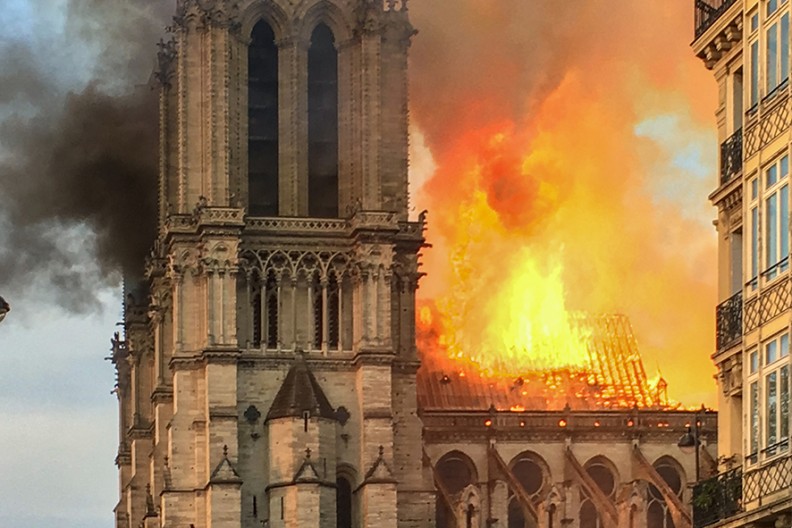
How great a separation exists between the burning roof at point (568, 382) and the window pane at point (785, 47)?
8216 cm

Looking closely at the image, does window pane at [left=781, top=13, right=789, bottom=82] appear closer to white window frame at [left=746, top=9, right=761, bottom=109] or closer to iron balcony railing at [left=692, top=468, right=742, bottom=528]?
white window frame at [left=746, top=9, right=761, bottom=109]

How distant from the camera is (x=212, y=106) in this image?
122938 millimetres

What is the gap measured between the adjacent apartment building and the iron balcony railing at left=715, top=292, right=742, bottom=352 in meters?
0.02

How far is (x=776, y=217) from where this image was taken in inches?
2248

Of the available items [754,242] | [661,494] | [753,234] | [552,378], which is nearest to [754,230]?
[753,234]

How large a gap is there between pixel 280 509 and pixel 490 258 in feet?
86.2

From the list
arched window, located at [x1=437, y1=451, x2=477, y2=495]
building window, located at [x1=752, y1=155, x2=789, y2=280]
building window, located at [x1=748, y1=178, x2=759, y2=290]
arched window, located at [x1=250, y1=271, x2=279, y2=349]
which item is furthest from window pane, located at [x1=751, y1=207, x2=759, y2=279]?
arched window, located at [x1=437, y1=451, x2=477, y2=495]

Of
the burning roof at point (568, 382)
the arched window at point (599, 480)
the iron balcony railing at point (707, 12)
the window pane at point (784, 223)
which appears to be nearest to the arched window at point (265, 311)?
the burning roof at point (568, 382)

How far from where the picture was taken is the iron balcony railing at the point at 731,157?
61.4m

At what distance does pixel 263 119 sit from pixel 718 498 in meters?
67.7

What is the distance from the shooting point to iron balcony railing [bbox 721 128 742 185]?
6141cm

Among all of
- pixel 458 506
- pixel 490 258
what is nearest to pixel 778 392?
pixel 458 506

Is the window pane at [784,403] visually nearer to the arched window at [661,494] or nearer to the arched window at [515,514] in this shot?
the arched window at [661,494]

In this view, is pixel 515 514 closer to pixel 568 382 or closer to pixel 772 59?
pixel 568 382
